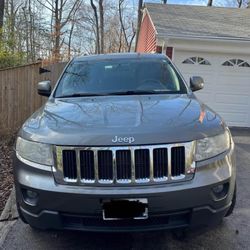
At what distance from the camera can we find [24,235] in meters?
3.84

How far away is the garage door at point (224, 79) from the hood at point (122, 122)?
747 centimetres

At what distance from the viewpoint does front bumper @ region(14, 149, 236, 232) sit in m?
2.90

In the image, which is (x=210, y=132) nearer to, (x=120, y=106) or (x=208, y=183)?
(x=208, y=183)

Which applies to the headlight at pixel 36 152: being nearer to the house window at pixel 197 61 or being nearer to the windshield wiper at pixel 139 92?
the windshield wiper at pixel 139 92

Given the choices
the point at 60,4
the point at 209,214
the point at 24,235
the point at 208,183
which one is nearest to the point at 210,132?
the point at 208,183

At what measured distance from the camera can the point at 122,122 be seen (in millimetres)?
3156

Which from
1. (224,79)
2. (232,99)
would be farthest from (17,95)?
(232,99)

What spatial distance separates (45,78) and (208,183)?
8156mm

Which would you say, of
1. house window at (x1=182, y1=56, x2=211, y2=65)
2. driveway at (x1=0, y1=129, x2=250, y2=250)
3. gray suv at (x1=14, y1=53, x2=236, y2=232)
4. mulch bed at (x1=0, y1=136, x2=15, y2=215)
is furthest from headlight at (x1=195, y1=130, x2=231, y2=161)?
house window at (x1=182, y1=56, x2=211, y2=65)

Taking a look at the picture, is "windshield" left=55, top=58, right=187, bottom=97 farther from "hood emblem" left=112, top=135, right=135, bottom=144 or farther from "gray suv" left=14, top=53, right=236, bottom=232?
"hood emblem" left=112, top=135, right=135, bottom=144

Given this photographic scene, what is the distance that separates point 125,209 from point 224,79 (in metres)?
9.03

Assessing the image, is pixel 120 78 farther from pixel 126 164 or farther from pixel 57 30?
pixel 57 30

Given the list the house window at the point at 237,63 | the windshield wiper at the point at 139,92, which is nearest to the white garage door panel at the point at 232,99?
the house window at the point at 237,63

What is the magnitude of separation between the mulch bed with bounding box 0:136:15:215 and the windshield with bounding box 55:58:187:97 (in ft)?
5.45
